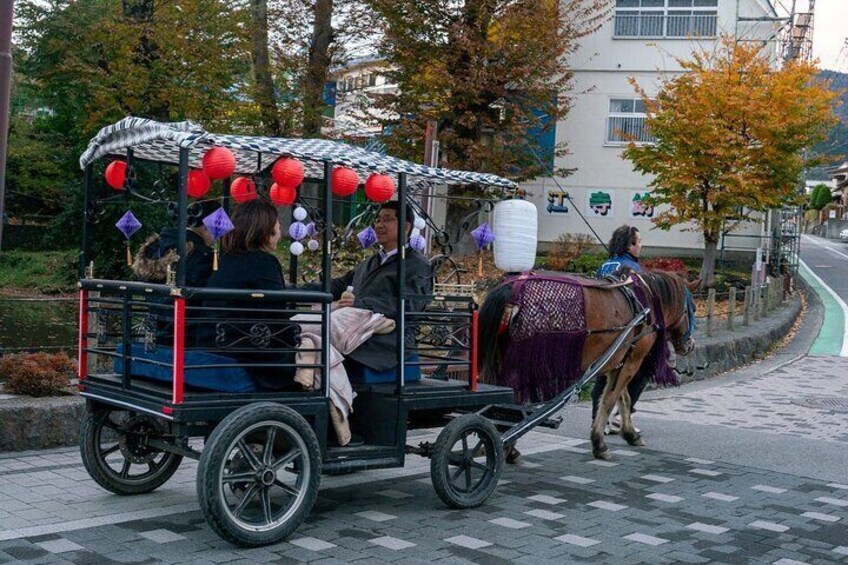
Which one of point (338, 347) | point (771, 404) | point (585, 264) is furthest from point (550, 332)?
point (585, 264)

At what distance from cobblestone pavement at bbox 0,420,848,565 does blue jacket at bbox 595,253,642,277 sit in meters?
2.03

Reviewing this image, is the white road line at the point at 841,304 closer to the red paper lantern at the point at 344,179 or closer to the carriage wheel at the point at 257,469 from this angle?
the red paper lantern at the point at 344,179

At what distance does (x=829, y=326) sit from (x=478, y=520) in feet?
67.8

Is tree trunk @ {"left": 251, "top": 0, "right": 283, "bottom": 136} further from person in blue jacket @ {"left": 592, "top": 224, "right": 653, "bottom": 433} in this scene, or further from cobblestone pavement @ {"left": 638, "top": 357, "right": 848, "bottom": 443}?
person in blue jacket @ {"left": 592, "top": 224, "right": 653, "bottom": 433}

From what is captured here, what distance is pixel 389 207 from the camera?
7.54 m

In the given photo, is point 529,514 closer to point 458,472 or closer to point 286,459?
point 458,472

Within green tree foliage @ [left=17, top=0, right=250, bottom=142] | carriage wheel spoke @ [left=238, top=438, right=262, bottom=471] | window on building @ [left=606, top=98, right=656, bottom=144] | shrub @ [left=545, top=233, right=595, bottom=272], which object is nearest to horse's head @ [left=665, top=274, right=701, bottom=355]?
carriage wheel spoke @ [left=238, top=438, right=262, bottom=471]

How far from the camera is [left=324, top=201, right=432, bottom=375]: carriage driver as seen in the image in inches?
280

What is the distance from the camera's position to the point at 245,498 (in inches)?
242

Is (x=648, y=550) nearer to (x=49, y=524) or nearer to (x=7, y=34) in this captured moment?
(x=49, y=524)

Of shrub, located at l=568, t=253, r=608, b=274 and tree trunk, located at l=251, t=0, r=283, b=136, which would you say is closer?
tree trunk, located at l=251, t=0, r=283, b=136

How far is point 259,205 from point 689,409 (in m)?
8.27

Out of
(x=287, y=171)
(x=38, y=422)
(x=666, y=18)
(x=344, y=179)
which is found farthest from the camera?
(x=666, y=18)

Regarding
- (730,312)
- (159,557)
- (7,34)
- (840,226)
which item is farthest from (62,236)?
(840,226)
